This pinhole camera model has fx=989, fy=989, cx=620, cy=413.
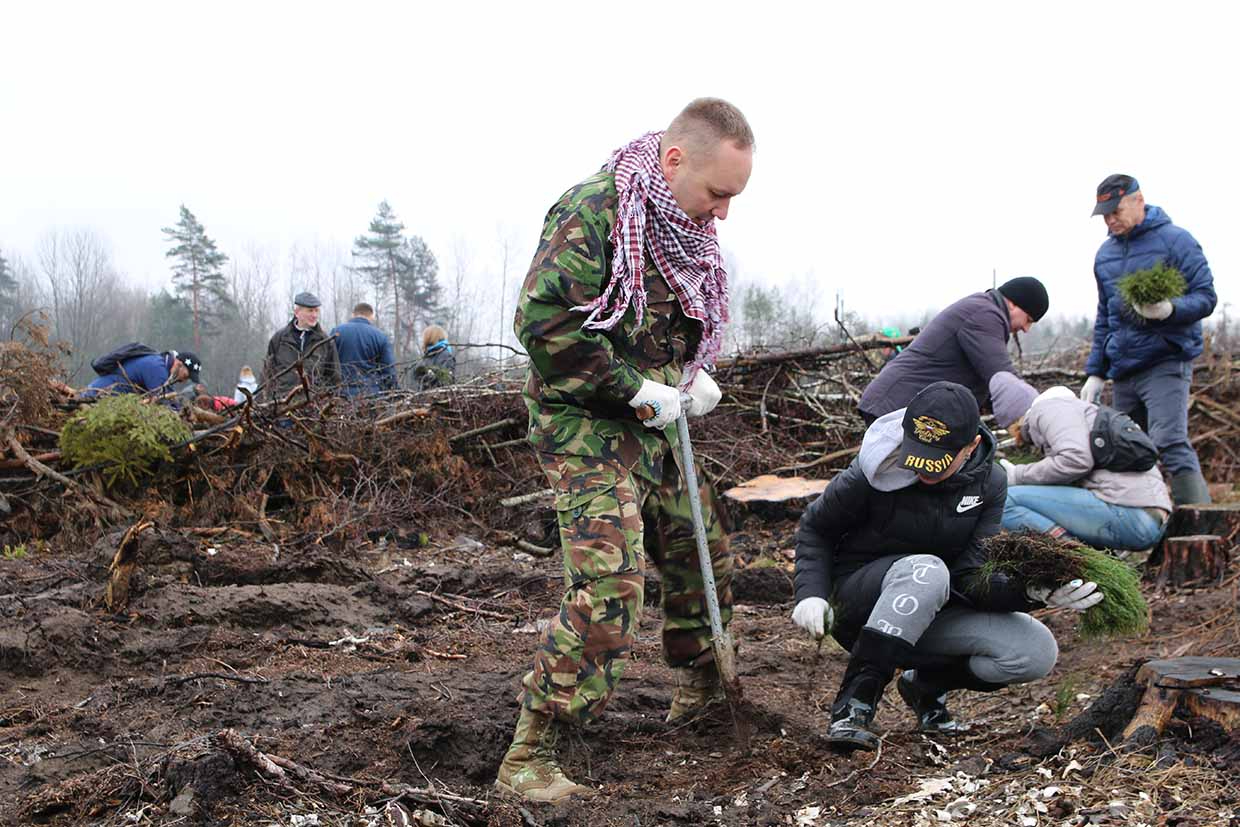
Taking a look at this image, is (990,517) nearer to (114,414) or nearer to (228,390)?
(114,414)

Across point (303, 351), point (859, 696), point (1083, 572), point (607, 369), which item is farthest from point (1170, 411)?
point (303, 351)

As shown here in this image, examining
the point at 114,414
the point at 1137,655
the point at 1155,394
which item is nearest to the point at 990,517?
the point at 1137,655

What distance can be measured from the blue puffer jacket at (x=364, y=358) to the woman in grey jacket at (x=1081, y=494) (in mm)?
5264

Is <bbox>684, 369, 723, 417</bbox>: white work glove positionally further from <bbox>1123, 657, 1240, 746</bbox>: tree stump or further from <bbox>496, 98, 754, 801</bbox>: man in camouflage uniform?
<bbox>1123, 657, 1240, 746</bbox>: tree stump

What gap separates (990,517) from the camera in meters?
3.52

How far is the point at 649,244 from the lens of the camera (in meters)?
3.14

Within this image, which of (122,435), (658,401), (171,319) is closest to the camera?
(658,401)

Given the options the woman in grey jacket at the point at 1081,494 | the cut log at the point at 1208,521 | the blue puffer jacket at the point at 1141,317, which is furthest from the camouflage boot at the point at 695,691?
the blue puffer jacket at the point at 1141,317

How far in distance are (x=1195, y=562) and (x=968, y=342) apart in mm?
1842

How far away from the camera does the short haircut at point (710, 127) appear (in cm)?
303

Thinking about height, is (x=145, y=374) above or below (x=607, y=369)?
below

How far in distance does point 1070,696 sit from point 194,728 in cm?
299

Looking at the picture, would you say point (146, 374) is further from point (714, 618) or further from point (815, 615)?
point (815, 615)

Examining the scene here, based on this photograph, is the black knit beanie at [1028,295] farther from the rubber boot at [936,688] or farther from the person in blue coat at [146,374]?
the person in blue coat at [146,374]
